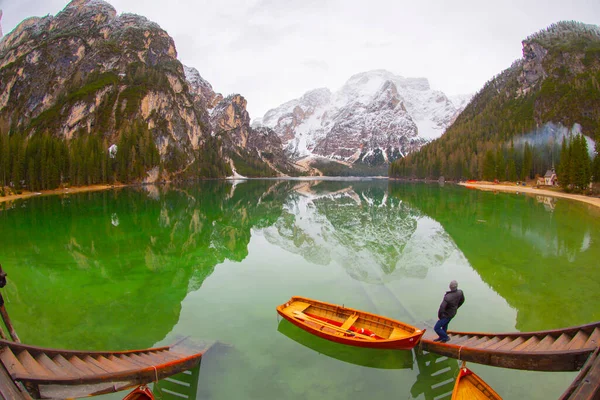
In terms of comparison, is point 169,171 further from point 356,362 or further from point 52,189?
point 356,362

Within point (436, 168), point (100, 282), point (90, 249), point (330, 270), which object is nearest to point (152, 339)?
point (100, 282)

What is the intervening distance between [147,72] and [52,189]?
12568 cm

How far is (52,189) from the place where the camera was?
280 feet

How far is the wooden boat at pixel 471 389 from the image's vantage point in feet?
27.1

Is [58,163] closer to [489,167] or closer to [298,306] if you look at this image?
[298,306]

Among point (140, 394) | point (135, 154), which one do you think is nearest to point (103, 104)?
point (135, 154)

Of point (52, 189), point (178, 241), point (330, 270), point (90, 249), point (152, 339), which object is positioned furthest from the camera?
point (52, 189)

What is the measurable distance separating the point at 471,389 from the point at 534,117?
196216mm

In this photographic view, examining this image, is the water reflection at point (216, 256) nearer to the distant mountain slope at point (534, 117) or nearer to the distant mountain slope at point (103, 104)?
the distant mountain slope at point (103, 104)

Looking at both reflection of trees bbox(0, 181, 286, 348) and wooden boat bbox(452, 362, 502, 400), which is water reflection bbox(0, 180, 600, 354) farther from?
wooden boat bbox(452, 362, 502, 400)

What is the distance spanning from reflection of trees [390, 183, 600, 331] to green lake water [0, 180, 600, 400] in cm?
11

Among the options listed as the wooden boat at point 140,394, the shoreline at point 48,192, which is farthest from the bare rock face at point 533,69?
the wooden boat at point 140,394

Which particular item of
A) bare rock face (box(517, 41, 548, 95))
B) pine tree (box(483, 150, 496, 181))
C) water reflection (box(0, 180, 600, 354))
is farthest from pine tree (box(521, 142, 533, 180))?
bare rock face (box(517, 41, 548, 95))

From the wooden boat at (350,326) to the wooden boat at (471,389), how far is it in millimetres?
2037
